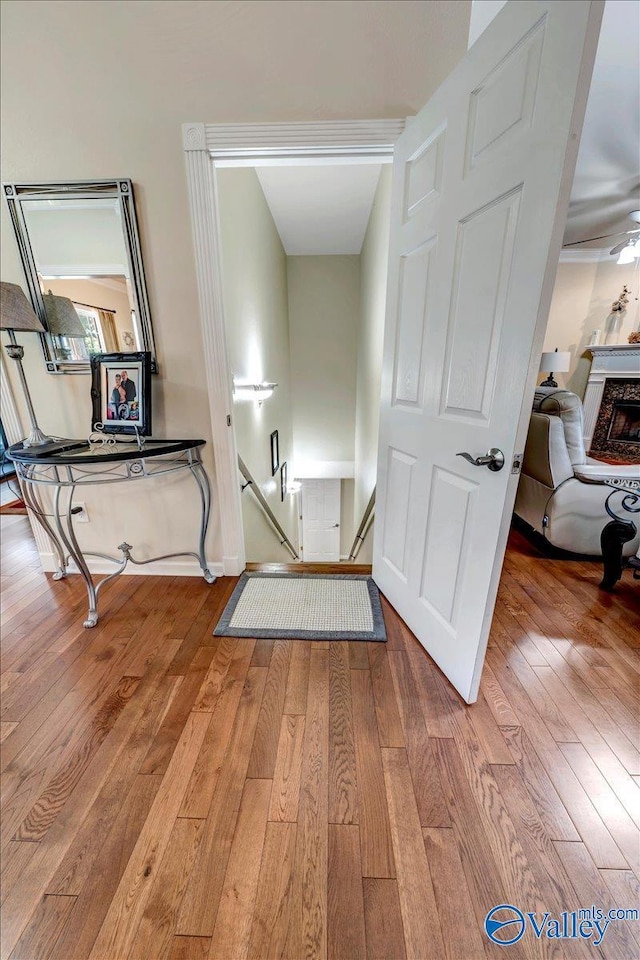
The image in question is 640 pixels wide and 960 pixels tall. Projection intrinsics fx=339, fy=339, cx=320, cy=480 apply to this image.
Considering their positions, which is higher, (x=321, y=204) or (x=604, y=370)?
(x=321, y=204)

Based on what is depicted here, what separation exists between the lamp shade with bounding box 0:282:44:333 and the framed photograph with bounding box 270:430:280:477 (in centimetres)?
250

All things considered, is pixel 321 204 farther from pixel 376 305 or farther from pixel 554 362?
pixel 554 362

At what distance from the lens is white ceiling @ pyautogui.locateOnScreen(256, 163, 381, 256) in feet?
9.38

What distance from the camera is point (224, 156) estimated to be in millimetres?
1519

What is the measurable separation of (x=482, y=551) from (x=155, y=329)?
180 centimetres

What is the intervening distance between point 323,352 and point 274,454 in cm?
225

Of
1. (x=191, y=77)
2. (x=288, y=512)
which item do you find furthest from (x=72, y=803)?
(x=288, y=512)

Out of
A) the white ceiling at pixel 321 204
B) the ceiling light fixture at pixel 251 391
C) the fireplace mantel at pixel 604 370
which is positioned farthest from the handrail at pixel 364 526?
the fireplace mantel at pixel 604 370

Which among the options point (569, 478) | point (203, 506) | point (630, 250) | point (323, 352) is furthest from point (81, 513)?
point (630, 250)

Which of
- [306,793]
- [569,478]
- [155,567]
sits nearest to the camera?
[306,793]

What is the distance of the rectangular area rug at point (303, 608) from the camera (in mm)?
1651

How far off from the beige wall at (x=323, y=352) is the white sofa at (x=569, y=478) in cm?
356

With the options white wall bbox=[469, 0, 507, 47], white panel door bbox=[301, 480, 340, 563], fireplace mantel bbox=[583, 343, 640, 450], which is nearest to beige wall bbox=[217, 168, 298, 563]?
white wall bbox=[469, 0, 507, 47]

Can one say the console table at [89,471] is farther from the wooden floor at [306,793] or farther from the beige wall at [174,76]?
the beige wall at [174,76]
